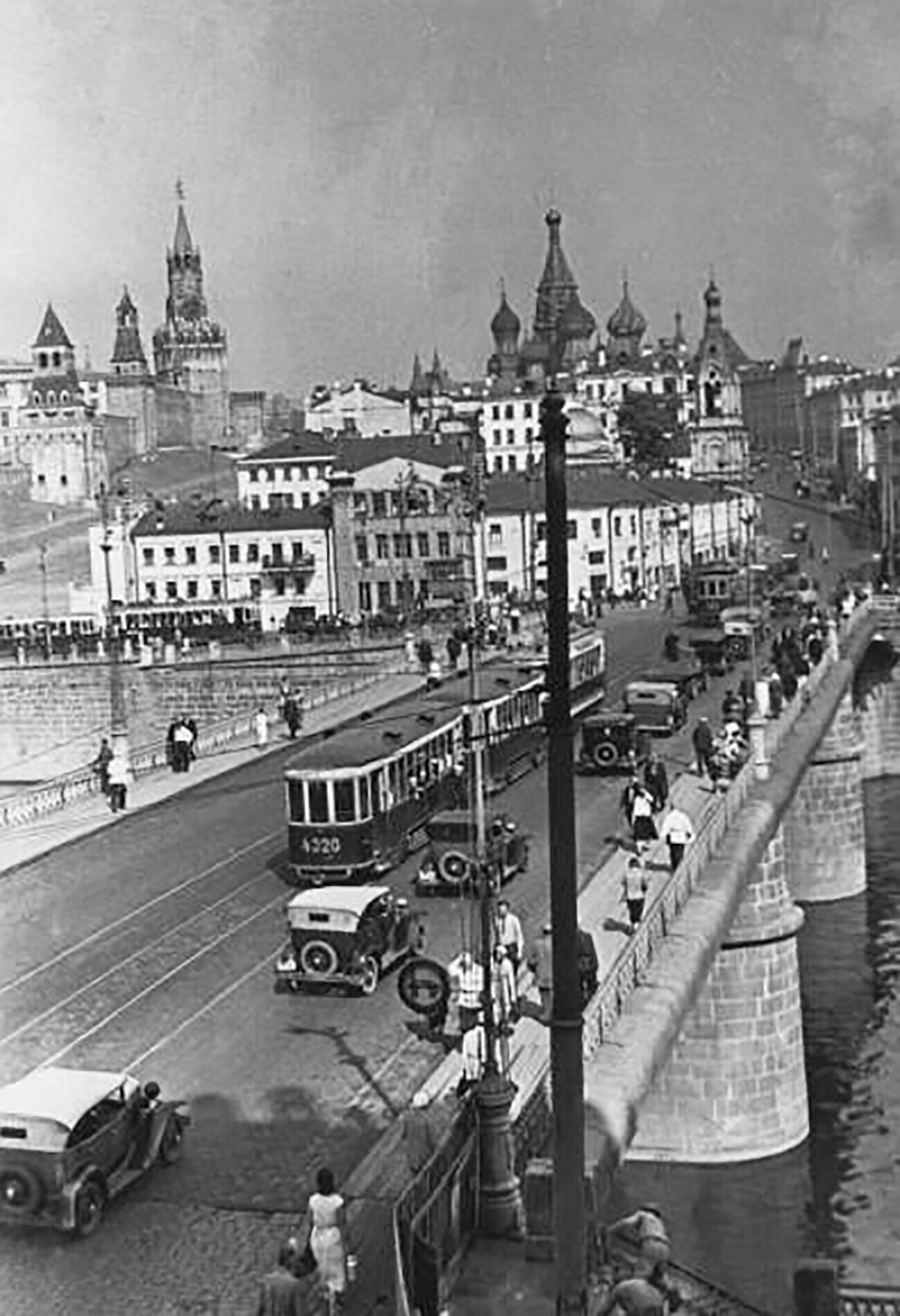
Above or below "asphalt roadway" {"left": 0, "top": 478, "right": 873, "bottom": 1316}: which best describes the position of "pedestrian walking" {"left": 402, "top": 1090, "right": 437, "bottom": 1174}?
above

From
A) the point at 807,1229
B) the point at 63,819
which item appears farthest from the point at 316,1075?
the point at 63,819

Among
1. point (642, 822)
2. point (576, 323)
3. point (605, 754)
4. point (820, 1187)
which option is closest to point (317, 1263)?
point (576, 323)

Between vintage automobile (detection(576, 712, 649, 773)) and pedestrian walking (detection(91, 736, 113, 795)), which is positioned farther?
vintage automobile (detection(576, 712, 649, 773))

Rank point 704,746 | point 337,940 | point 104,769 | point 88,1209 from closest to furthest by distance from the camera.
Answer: point 88,1209 → point 337,940 → point 104,769 → point 704,746

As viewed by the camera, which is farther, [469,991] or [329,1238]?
[469,991]

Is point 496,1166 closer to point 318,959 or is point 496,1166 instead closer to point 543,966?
point 543,966

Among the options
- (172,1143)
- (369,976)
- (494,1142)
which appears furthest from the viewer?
(369,976)

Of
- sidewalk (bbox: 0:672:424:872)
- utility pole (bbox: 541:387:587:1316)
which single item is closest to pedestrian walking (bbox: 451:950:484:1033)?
utility pole (bbox: 541:387:587:1316)

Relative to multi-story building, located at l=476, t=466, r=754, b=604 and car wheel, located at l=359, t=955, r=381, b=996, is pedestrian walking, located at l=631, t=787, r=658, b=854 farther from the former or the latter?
multi-story building, located at l=476, t=466, r=754, b=604
